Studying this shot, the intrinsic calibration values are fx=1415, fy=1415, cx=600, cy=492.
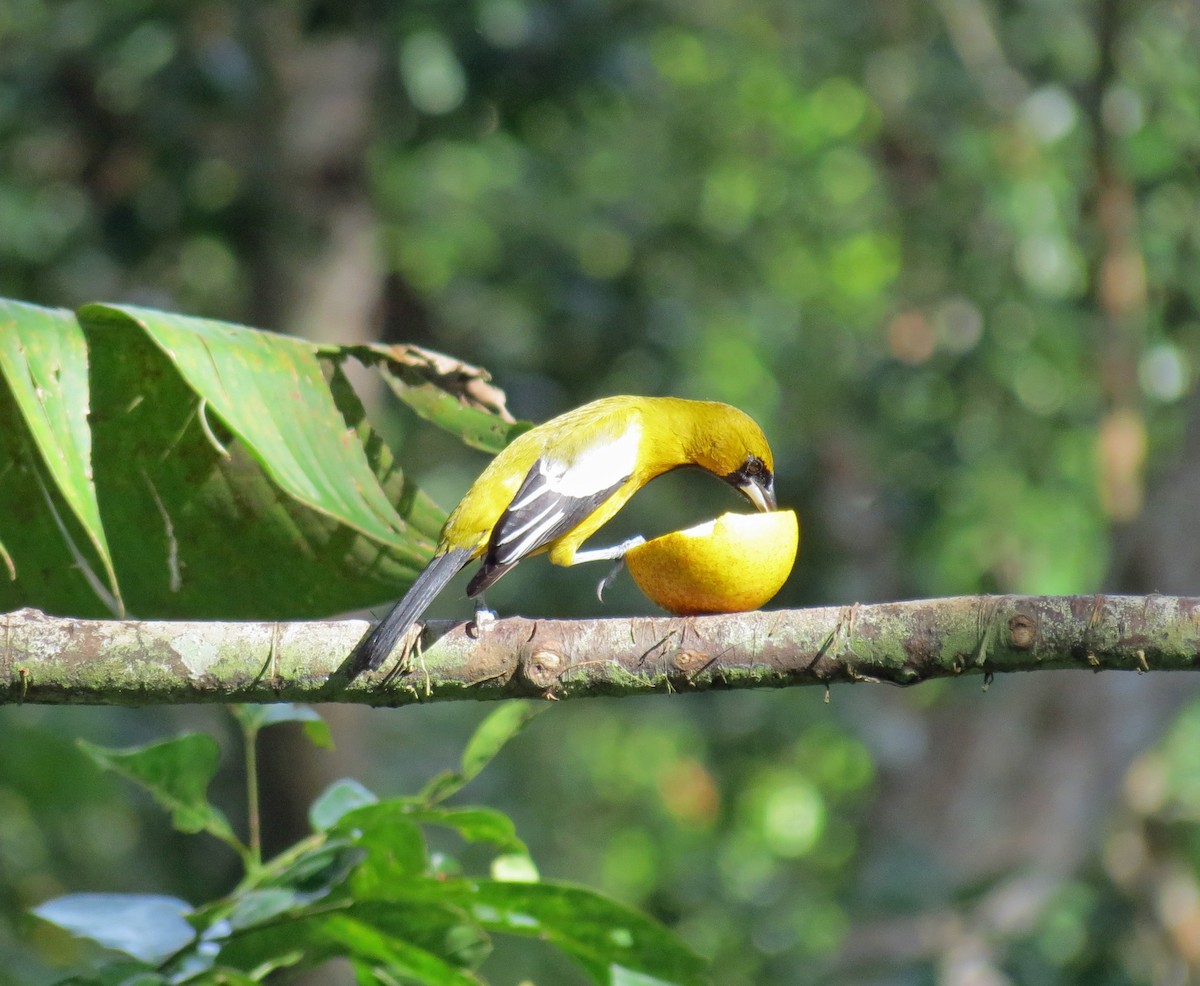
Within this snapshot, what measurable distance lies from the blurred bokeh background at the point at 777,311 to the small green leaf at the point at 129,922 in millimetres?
2674

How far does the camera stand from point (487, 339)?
26.6 ft

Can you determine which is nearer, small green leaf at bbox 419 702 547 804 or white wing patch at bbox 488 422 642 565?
small green leaf at bbox 419 702 547 804

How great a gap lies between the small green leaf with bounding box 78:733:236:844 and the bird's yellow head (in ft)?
4.55

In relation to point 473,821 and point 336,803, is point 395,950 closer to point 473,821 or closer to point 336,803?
point 473,821

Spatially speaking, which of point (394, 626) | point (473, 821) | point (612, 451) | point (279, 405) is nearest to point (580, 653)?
point (394, 626)

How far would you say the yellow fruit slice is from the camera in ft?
7.29

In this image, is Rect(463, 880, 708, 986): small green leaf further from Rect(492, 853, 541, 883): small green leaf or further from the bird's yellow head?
the bird's yellow head

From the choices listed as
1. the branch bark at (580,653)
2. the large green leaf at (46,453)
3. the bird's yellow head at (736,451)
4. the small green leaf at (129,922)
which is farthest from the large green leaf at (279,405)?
the bird's yellow head at (736,451)

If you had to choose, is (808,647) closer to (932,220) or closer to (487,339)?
(487,339)

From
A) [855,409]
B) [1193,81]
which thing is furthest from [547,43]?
[1193,81]

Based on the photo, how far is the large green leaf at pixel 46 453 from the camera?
2059 millimetres

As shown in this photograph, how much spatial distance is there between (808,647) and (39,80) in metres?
6.06

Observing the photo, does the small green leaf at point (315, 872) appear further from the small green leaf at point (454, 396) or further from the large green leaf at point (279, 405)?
the small green leaf at point (454, 396)

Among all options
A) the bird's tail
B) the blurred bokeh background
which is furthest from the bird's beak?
the blurred bokeh background
